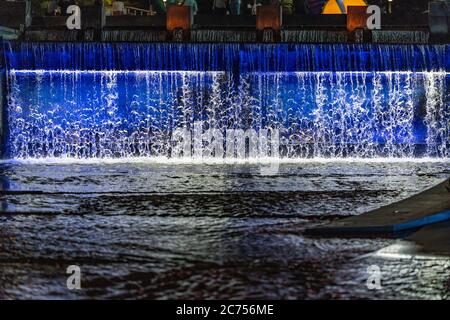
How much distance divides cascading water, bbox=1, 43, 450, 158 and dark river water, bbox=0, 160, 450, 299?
5.71m

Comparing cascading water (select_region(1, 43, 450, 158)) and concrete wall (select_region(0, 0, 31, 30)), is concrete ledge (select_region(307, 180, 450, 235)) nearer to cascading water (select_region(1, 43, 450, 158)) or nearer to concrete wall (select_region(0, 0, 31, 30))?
cascading water (select_region(1, 43, 450, 158))

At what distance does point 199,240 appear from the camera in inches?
273

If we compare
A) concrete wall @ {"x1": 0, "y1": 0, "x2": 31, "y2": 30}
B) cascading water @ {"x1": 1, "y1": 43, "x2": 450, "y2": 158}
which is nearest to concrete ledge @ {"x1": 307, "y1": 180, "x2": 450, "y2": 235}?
cascading water @ {"x1": 1, "y1": 43, "x2": 450, "y2": 158}

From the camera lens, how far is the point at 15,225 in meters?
7.86

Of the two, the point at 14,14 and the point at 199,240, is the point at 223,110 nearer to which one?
the point at 14,14

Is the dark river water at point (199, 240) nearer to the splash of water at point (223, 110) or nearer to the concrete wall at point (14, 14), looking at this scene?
the splash of water at point (223, 110)

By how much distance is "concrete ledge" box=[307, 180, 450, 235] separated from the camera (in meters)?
7.21

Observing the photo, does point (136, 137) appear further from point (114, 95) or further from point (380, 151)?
point (380, 151)

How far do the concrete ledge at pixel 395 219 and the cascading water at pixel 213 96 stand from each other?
10308mm

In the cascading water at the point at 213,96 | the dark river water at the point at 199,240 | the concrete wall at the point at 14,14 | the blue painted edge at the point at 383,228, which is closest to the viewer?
the dark river water at the point at 199,240

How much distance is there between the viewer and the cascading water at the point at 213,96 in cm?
1852

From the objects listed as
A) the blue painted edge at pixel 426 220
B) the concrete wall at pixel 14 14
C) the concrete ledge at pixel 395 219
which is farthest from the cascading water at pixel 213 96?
the blue painted edge at pixel 426 220

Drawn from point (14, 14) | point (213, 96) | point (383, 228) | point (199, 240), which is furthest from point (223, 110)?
point (199, 240)
